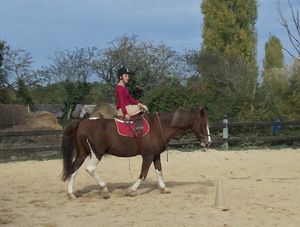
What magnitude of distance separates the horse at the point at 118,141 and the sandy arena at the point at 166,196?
1.53 ft

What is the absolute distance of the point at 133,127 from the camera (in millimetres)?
8961

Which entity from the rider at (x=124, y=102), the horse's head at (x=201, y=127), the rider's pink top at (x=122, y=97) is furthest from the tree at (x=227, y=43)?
the rider's pink top at (x=122, y=97)

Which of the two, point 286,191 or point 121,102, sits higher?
point 121,102

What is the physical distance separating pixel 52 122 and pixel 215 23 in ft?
55.4

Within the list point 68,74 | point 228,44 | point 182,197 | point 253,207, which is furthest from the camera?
point 68,74

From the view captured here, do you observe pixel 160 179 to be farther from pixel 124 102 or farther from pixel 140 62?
pixel 140 62

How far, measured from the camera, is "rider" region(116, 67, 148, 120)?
29.2ft

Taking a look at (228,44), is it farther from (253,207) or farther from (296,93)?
(253,207)

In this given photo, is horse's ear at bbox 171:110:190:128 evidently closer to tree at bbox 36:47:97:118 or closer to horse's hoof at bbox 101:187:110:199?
horse's hoof at bbox 101:187:110:199

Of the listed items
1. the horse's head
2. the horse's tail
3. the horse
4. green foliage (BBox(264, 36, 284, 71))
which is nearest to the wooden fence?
the horse's tail

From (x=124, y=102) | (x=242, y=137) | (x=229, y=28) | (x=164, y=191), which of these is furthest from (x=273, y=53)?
(x=124, y=102)

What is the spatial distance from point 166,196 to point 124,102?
1.83 m

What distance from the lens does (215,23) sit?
1387 inches

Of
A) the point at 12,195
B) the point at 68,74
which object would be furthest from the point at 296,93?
the point at 68,74
